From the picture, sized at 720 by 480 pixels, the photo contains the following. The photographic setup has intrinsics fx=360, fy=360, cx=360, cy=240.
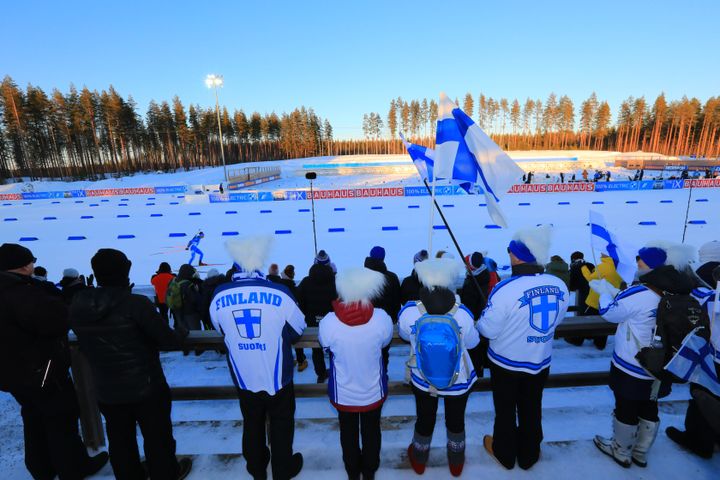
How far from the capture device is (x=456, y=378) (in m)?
2.31

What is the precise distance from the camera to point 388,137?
10419 centimetres

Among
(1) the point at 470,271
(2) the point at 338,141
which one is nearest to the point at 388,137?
(2) the point at 338,141

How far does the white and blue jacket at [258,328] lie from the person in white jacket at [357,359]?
0.25m

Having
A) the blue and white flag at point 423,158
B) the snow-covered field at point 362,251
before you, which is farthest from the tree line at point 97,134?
the blue and white flag at point 423,158

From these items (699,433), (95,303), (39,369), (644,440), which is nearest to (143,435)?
(39,369)

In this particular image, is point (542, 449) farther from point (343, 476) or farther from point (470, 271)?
point (470, 271)

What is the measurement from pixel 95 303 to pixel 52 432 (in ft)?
3.75

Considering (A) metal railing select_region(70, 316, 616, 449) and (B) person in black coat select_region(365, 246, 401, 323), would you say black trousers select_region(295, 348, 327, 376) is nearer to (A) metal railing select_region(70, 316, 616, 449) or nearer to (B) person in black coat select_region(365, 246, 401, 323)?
(B) person in black coat select_region(365, 246, 401, 323)

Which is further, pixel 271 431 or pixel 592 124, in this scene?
pixel 592 124

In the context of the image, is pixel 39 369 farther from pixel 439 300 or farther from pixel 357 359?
pixel 439 300

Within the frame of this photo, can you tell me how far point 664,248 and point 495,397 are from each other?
4.98ft

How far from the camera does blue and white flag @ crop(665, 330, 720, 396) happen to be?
2100 millimetres

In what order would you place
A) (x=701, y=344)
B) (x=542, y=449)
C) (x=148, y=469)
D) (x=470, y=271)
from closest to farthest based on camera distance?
(x=701, y=344) < (x=148, y=469) < (x=542, y=449) < (x=470, y=271)

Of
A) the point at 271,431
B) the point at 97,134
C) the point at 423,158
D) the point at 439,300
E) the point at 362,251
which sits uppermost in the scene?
the point at 97,134
